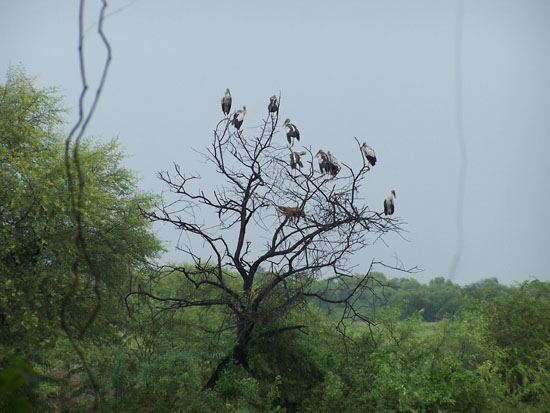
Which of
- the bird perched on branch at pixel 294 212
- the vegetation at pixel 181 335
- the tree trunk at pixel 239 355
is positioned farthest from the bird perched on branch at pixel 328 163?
the tree trunk at pixel 239 355

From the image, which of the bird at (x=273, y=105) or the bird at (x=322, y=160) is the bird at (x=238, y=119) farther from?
the bird at (x=322, y=160)

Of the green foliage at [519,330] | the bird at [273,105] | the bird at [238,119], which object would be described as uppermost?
the bird at [273,105]

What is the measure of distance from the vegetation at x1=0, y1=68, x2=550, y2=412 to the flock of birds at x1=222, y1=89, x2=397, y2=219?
132 cm

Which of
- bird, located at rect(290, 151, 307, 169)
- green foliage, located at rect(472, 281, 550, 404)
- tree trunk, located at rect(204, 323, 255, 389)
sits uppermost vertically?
bird, located at rect(290, 151, 307, 169)

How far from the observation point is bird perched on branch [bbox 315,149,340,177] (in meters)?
9.20

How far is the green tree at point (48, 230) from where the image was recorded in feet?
33.8

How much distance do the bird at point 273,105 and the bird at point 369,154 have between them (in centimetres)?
179

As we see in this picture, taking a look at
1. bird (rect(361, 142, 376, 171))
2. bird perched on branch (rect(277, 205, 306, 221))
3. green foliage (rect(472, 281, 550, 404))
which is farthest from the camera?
green foliage (rect(472, 281, 550, 404))

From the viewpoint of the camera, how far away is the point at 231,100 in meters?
9.61

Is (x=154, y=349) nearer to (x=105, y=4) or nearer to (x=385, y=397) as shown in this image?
(x=385, y=397)

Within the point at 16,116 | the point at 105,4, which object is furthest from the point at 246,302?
the point at 105,4

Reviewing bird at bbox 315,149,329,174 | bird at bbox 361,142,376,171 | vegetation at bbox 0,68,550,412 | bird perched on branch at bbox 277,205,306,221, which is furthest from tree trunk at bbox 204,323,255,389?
bird at bbox 361,142,376,171

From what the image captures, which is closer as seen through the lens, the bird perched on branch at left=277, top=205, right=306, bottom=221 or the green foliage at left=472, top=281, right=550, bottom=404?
the bird perched on branch at left=277, top=205, right=306, bottom=221

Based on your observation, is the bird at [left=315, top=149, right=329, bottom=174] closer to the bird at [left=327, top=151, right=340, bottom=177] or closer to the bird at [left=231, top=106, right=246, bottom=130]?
the bird at [left=327, top=151, right=340, bottom=177]
